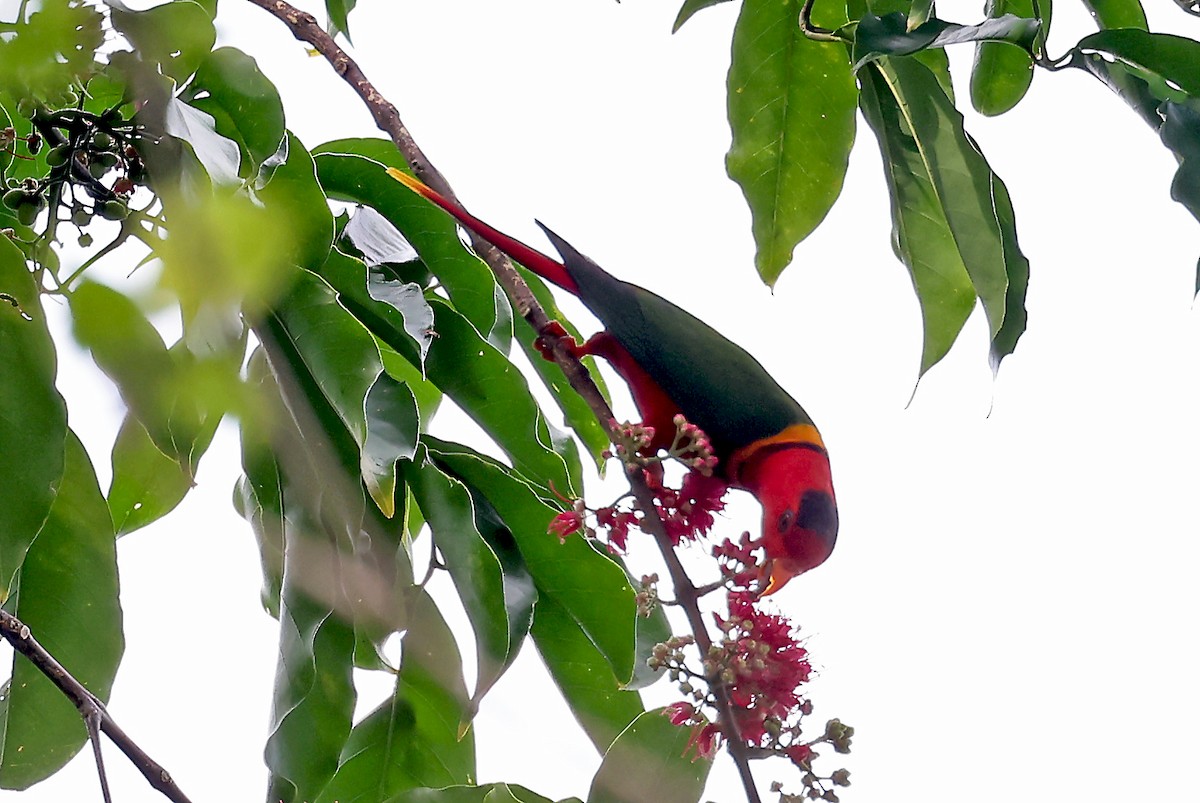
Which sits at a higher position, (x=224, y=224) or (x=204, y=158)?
(x=204, y=158)

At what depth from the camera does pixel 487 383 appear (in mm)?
1213

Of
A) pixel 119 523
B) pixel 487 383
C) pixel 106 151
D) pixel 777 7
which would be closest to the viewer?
pixel 106 151

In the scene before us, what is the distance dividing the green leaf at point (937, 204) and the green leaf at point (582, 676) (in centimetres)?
55

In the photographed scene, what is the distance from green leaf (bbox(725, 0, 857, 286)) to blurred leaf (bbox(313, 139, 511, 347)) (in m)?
0.51

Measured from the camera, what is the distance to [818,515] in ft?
5.43

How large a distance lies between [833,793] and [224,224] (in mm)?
691

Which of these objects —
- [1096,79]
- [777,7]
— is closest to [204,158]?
[1096,79]

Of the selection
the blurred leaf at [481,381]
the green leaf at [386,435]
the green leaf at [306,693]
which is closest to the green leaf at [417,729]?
the green leaf at [306,693]

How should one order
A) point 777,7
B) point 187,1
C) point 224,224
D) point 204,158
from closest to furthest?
point 224,224 → point 204,158 → point 187,1 → point 777,7

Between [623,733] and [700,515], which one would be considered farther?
[700,515]

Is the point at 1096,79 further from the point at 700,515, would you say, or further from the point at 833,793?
the point at 833,793

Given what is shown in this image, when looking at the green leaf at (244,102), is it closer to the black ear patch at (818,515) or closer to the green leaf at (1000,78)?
the black ear patch at (818,515)

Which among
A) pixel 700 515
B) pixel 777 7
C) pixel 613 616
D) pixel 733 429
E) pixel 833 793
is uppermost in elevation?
pixel 777 7

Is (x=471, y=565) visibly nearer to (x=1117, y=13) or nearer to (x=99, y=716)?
(x=99, y=716)
